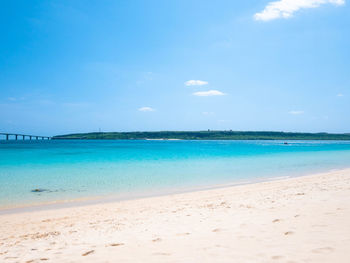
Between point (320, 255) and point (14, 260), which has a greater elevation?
point (320, 255)

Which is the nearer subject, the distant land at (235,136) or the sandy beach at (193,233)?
the sandy beach at (193,233)

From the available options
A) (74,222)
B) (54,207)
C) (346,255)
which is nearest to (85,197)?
(54,207)

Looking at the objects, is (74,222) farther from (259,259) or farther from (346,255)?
(346,255)

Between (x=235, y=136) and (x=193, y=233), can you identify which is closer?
(x=193, y=233)

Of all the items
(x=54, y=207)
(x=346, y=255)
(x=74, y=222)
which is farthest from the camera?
(x=54, y=207)

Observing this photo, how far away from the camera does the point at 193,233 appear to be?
214 inches

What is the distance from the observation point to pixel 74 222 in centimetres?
756

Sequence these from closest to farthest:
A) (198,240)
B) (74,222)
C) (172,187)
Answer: (198,240) < (74,222) < (172,187)

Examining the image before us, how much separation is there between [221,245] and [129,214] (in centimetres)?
441

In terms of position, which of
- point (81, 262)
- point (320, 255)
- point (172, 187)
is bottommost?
point (172, 187)

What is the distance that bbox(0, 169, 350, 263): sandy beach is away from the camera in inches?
163

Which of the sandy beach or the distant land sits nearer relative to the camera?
the sandy beach

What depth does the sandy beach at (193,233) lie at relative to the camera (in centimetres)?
414

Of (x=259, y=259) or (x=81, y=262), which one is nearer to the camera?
(x=259, y=259)
